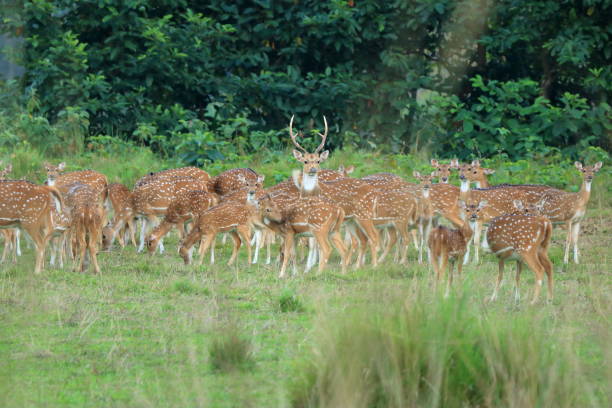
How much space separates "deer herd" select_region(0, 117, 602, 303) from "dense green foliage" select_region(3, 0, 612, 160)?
20.2 feet

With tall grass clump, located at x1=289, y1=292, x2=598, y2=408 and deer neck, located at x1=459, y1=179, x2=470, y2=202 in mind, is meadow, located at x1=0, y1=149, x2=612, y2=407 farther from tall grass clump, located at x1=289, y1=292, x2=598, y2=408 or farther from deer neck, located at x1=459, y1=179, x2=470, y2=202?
deer neck, located at x1=459, y1=179, x2=470, y2=202

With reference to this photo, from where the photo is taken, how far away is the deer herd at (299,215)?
1102 centimetres

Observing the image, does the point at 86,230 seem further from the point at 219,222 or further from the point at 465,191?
the point at 465,191

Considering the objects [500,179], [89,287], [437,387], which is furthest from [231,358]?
[500,179]

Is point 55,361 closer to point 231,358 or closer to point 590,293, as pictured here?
point 231,358

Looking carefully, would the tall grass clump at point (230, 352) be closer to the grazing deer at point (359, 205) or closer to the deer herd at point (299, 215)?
the deer herd at point (299, 215)

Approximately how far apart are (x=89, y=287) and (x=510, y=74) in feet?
50.2

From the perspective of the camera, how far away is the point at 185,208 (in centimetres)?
1448

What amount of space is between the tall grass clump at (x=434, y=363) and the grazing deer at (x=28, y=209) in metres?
6.48

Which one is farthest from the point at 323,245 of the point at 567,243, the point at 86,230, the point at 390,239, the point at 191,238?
the point at 567,243

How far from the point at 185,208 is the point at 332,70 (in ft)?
34.4

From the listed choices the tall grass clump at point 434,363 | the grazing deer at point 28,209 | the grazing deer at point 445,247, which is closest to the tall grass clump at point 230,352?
the tall grass clump at point 434,363

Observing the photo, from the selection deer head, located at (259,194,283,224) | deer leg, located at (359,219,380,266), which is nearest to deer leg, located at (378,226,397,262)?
deer leg, located at (359,219,380,266)

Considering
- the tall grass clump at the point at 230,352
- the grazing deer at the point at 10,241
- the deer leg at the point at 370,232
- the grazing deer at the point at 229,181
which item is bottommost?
the tall grass clump at the point at 230,352
